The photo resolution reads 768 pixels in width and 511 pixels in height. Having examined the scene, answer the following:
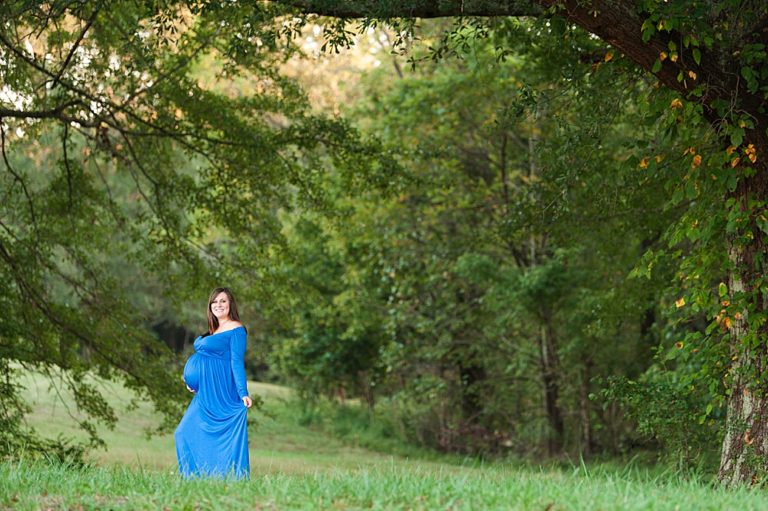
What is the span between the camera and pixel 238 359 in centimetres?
859

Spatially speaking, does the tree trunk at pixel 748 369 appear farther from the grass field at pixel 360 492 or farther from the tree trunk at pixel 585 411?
the tree trunk at pixel 585 411

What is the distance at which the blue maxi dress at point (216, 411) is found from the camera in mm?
8438

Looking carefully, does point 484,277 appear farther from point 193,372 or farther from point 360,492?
point 360,492

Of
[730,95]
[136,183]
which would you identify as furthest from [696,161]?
[136,183]

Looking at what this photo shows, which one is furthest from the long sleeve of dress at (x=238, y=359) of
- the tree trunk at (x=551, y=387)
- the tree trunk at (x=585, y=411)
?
the tree trunk at (x=585, y=411)

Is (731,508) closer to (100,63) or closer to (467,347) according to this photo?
(100,63)

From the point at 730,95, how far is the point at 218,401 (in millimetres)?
→ 5156

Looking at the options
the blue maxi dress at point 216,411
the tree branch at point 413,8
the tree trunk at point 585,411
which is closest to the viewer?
the blue maxi dress at point 216,411

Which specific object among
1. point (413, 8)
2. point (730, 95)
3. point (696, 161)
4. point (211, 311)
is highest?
point (413, 8)

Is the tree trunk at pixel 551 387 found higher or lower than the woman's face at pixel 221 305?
lower

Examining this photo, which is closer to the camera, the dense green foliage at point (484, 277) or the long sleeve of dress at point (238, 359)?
the long sleeve of dress at point (238, 359)

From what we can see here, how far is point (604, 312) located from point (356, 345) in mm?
16808

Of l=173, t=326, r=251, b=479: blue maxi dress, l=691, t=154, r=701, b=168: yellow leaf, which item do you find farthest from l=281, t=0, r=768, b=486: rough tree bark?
l=173, t=326, r=251, b=479: blue maxi dress

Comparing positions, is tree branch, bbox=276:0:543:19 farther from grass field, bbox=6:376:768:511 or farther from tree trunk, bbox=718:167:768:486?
grass field, bbox=6:376:768:511
